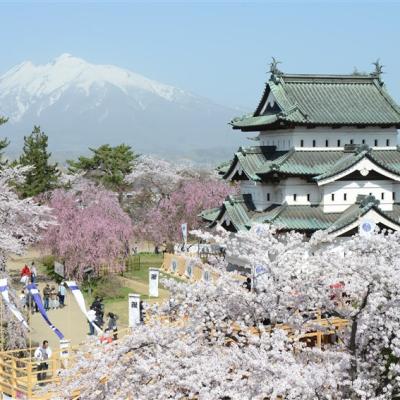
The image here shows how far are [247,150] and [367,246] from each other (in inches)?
777

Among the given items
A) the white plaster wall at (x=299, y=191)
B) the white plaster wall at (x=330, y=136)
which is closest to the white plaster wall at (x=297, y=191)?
the white plaster wall at (x=299, y=191)

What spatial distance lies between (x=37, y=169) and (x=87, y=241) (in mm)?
21985

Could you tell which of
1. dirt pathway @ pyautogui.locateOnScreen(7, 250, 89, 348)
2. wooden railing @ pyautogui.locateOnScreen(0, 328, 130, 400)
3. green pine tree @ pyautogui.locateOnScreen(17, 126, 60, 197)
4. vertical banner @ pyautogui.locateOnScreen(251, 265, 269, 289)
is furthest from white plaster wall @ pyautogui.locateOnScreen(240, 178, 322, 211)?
green pine tree @ pyautogui.locateOnScreen(17, 126, 60, 197)

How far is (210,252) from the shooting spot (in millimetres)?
39594

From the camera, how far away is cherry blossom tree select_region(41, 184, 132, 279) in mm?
35531

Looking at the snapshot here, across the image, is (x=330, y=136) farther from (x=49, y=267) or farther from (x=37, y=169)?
(x=37, y=169)

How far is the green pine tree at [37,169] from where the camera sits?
54188mm

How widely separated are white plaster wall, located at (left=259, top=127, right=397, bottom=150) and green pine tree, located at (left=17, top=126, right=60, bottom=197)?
2543cm

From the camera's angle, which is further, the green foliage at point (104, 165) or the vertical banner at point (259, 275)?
the green foliage at point (104, 165)

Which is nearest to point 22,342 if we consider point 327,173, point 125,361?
point 125,361

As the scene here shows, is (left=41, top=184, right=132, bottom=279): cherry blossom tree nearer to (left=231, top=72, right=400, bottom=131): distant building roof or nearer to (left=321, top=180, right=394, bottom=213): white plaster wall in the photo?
(left=231, top=72, right=400, bottom=131): distant building roof

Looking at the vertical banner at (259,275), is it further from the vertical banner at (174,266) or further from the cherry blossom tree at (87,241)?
the vertical banner at (174,266)

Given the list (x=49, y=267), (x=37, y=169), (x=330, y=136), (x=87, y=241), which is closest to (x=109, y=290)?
(x=87, y=241)

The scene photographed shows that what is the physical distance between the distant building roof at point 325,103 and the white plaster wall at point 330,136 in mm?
557
